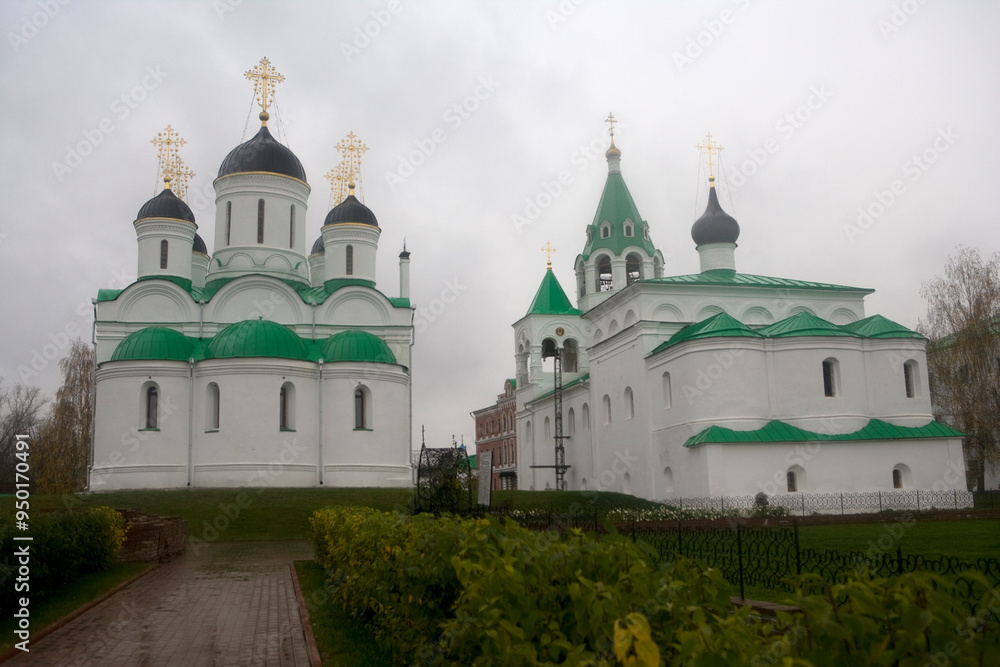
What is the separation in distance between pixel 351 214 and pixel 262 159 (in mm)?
3880

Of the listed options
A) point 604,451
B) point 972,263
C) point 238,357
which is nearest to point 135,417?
point 238,357

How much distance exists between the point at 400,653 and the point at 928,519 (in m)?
18.8

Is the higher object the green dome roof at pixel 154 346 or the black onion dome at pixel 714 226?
the black onion dome at pixel 714 226

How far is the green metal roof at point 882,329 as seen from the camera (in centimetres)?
2586

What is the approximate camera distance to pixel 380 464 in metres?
28.1

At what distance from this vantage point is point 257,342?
27.1 metres

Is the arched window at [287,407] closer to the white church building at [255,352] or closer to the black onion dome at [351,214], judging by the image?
the white church building at [255,352]

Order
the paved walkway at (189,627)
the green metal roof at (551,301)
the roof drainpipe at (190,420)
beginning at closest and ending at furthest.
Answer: the paved walkway at (189,627) → the roof drainpipe at (190,420) → the green metal roof at (551,301)

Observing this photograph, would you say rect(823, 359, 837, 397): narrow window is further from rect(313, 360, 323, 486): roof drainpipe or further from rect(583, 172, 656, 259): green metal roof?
rect(313, 360, 323, 486): roof drainpipe

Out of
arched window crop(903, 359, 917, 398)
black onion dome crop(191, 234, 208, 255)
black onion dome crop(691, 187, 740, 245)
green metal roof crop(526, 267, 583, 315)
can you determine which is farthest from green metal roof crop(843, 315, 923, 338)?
black onion dome crop(191, 234, 208, 255)

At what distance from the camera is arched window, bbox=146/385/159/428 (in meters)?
27.4

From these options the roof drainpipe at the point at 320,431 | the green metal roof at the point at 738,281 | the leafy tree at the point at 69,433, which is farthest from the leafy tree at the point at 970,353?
the leafy tree at the point at 69,433

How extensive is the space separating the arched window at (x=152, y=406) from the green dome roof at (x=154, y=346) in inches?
44.0

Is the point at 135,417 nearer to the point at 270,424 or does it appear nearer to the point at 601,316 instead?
the point at 270,424
